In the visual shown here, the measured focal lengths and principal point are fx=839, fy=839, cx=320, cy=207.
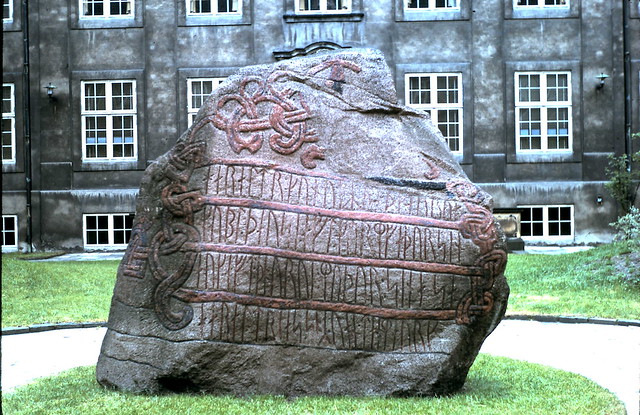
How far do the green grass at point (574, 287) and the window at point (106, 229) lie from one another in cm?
1053

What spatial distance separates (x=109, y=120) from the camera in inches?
871

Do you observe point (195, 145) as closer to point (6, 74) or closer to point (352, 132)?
point (352, 132)

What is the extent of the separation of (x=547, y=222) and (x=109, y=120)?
38.5ft

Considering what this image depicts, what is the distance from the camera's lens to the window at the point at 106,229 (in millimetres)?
22047

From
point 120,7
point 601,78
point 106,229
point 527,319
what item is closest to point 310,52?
point 120,7

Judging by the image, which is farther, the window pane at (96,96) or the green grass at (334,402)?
the window pane at (96,96)

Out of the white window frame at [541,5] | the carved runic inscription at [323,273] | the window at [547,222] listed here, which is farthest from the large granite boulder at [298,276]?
the white window frame at [541,5]

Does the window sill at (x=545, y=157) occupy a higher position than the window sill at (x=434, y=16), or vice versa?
the window sill at (x=434, y=16)

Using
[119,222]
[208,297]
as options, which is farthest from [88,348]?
[119,222]

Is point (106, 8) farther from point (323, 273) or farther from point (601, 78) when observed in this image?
point (323, 273)

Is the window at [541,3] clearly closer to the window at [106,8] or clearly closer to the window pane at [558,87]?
the window pane at [558,87]

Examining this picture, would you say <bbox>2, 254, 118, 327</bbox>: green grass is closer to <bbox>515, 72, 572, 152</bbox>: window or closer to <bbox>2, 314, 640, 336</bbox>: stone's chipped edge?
<bbox>2, 314, 640, 336</bbox>: stone's chipped edge

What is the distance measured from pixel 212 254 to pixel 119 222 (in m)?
16.9

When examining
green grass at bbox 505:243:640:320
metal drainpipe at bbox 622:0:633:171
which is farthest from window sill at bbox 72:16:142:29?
metal drainpipe at bbox 622:0:633:171
